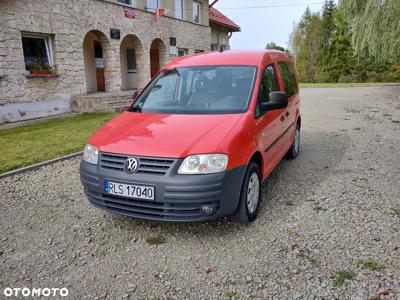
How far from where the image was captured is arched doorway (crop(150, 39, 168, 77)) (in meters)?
17.7

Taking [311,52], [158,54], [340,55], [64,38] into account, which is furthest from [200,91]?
[311,52]

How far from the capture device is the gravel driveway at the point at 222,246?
107 inches

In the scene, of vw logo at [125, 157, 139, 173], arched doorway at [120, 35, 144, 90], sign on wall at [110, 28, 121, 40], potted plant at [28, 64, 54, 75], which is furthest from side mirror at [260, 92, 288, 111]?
arched doorway at [120, 35, 144, 90]

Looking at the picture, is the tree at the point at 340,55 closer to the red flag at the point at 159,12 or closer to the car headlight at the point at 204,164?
the red flag at the point at 159,12

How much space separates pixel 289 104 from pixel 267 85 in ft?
3.86

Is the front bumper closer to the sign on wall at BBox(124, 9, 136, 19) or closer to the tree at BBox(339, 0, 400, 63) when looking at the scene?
the sign on wall at BBox(124, 9, 136, 19)

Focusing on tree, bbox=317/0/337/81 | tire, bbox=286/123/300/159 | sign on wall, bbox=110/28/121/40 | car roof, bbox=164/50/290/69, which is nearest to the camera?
car roof, bbox=164/50/290/69

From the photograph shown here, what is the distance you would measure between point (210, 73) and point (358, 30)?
15.9m

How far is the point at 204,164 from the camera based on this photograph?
306cm

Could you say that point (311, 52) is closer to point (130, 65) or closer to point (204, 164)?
point (130, 65)

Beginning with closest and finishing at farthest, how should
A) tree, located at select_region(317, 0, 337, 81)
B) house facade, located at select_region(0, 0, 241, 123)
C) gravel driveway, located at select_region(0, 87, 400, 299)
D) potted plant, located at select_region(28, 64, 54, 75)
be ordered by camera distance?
gravel driveway, located at select_region(0, 87, 400, 299) < house facade, located at select_region(0, 0, 241, 123) < potted plant, located at select_region(28, 64, 54, 75) < tree, located at select_region(317, 0, 337, 81)

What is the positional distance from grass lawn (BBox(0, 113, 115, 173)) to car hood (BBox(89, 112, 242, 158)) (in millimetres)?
3105

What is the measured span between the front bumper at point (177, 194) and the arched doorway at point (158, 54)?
50.4 ft

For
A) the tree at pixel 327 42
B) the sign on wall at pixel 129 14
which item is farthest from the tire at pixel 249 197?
the tree at pixel 327 42
